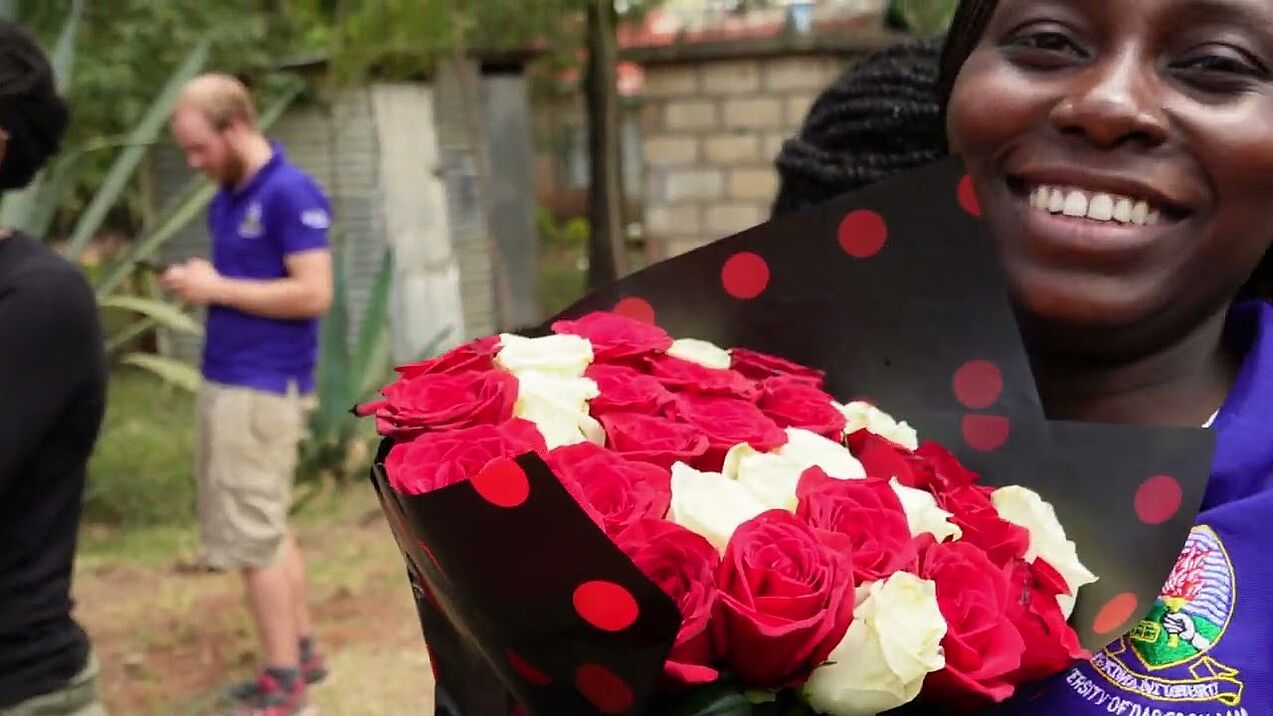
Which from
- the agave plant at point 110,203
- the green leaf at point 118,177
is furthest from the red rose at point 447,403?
the green leaf at point 118,177

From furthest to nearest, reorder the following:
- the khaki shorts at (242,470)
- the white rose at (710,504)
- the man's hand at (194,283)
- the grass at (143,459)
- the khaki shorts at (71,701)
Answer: the grass at (143,459) → the khaki shorts at (242,470) → the man's hand at (194,283) → the khaki shorts at (71,701) → the white rose at (710,504)

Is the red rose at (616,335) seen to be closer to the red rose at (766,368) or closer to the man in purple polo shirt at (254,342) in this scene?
the red rose at (766,368)

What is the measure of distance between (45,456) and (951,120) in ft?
5.02

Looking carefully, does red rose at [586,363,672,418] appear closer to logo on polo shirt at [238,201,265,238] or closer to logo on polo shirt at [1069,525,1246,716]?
logo on polo shirt at [1069,525,1246,716]

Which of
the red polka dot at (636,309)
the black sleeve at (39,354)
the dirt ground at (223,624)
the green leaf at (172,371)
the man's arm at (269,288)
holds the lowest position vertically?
the dirt ground at (223,624)

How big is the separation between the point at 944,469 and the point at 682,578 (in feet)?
1.09

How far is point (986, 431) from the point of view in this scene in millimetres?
1140

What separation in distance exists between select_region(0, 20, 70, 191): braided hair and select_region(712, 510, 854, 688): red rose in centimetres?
185

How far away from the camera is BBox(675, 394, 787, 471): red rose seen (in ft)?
3.39

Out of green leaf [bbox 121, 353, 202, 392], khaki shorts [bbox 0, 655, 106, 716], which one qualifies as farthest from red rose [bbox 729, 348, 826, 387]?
green leaf [bbox 121, 353, 202, 392]

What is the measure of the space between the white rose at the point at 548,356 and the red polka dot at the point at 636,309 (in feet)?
0.44

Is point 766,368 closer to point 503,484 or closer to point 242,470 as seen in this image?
point 503,484

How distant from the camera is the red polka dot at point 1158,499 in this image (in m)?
1.01

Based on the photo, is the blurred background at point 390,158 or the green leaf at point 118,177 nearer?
the green leaf at point 118,177
